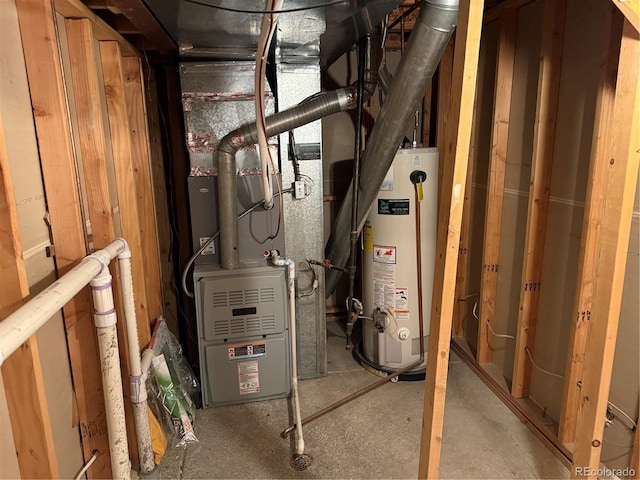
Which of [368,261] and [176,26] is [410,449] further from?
[176,26]

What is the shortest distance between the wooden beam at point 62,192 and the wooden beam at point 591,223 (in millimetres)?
1797

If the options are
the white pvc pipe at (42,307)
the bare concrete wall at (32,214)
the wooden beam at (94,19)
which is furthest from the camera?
the wooden beam at (94,19)

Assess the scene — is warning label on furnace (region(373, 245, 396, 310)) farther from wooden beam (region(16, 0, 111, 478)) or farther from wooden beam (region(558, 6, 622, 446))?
wooden beam (region(16, 0, 111, 478))

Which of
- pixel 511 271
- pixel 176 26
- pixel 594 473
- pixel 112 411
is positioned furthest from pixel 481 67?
pixel 112 411

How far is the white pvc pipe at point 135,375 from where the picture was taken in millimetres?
1685

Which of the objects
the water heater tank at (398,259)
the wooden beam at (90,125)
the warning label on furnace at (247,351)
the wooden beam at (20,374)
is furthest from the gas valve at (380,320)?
the wooden beam at (20,374)

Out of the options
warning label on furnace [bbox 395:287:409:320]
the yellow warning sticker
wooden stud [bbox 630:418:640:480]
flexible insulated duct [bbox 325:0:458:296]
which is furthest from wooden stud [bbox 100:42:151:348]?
wooden stud [bbox 630:418:640:480]

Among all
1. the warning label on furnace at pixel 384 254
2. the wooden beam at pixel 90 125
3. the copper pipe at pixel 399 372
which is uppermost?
the wooden beam at pixel 90 125

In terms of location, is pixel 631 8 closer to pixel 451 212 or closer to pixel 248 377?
pixel 451 212

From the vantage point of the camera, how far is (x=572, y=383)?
73.0 inches

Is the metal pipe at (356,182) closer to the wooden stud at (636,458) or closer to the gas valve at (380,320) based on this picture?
the gas valve at (380,320)

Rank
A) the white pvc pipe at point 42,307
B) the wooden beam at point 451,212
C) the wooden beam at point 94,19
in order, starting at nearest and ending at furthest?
the white pvc pipe at point 42,307, the wooden beam at point 451,212, the wooden beam at point 94,19

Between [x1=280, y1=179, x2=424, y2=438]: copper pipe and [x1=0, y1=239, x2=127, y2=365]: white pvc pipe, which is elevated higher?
[x1=0, y1=239, x2=127, y2=365]: white pvc pipe

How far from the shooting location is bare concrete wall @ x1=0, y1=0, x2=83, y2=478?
48.0 inches
